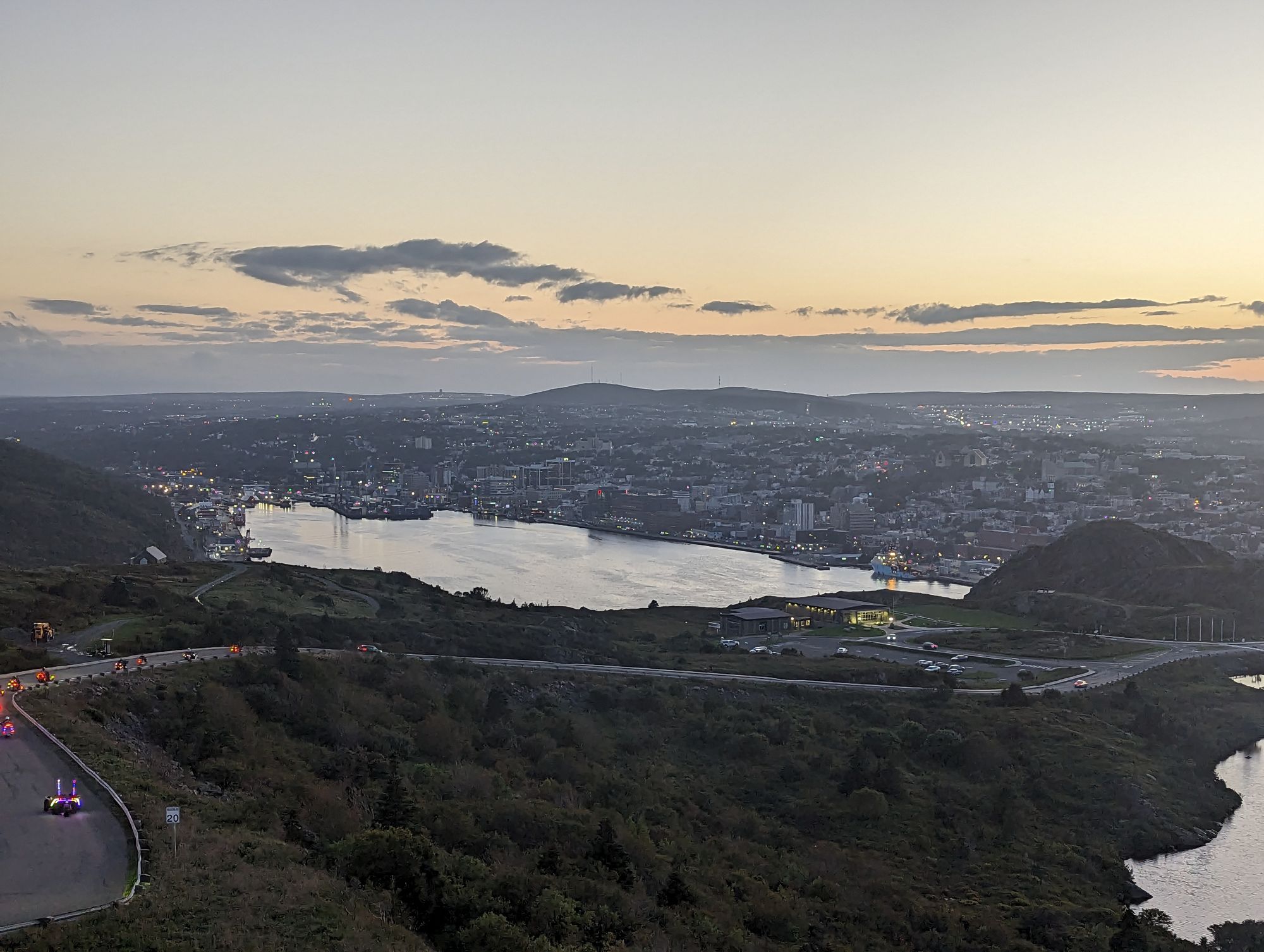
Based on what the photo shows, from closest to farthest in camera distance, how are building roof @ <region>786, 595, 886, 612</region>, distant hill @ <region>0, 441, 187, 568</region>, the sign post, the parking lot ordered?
the sign post
the parking lot
building roof @ <region>786, 595, 886, 612</region>
distant hill @ <region>0, 441, 187, 568</region>

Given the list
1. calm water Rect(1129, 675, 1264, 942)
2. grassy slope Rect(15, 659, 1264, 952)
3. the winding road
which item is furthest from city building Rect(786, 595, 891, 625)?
the winding road

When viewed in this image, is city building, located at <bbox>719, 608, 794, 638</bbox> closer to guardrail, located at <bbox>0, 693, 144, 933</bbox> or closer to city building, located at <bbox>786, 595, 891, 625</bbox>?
city building, located at <bbox>786, 595, 891, 625</bbox>

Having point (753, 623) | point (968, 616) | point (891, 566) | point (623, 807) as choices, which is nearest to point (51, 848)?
point (623, 807)

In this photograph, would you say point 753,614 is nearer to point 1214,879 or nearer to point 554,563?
point 1214,879

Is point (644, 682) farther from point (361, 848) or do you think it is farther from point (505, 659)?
point (361, 848)

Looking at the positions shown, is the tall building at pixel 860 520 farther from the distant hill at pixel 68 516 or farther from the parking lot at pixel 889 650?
the distant hill at pixel 68 516
